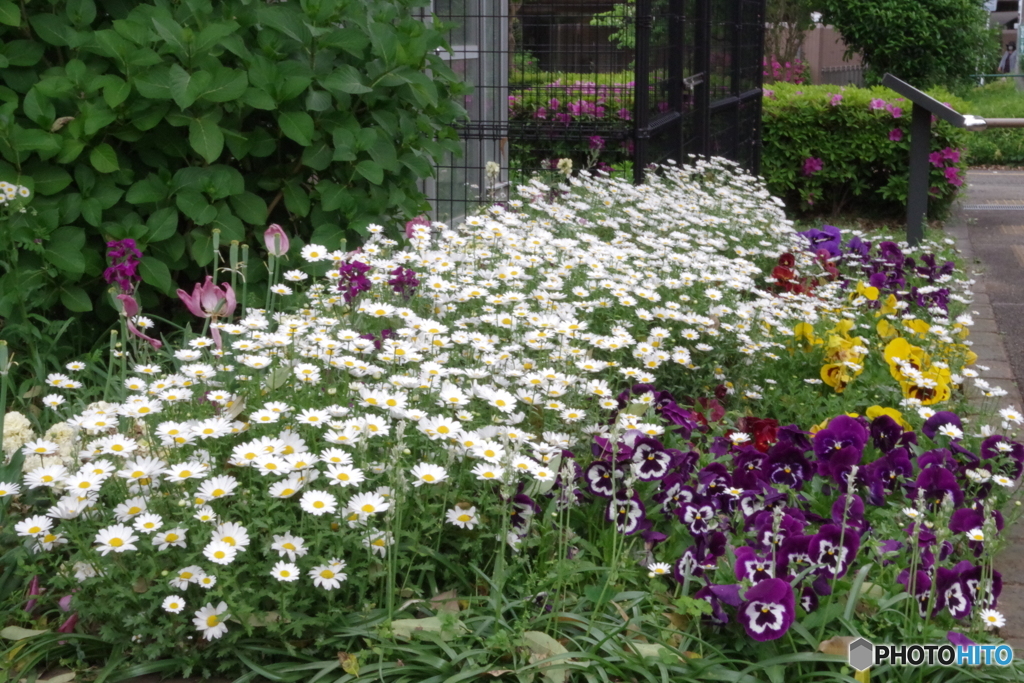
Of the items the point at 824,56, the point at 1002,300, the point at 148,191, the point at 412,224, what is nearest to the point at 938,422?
the point at 412,224

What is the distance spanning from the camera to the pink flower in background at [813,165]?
9.48 m

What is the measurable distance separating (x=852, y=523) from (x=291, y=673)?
4.43 ft

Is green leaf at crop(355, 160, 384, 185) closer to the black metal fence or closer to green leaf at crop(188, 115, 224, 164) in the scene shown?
green leaf at crop(188, 115, 224, 164)

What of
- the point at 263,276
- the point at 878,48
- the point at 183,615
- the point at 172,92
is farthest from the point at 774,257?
the point at 878,48

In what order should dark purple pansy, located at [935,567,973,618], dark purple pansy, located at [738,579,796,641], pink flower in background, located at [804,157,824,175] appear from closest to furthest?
dark purple pansy, located at [738,579,796,641], dark purple pansy, located at [935,567,973,618], pink flower in background, located at [804,157,824,175]

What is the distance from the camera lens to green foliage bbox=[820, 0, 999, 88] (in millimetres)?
15055

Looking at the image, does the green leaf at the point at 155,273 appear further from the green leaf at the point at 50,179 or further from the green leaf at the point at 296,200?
the green leaf at the point at 296,200

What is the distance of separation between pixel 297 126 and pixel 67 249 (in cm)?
92

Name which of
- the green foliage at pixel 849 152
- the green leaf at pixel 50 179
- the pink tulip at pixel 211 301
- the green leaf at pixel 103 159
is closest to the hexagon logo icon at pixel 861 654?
the pink tulip at pixel 211 301

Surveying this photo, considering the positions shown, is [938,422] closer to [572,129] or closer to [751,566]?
[751,566]

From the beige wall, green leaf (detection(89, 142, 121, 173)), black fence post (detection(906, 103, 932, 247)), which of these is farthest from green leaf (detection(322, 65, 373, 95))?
the beige wall

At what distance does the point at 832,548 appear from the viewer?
224 centimetres

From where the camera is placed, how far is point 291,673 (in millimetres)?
2098

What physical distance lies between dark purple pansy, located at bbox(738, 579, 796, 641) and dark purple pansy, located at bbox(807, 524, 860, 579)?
0.16 meters
